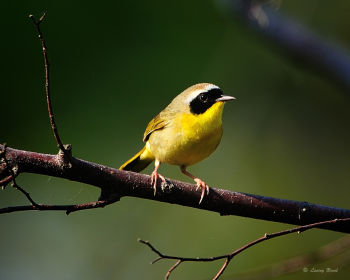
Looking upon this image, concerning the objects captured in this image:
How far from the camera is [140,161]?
Answer: 4.55 metres

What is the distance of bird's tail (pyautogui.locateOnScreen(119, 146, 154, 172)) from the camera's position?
451 cm

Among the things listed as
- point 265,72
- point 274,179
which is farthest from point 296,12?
point 274,179

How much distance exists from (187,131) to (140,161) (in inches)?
27.0

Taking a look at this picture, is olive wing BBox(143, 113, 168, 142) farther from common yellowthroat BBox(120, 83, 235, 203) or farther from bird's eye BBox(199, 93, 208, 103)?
bird's eye BBox(199, 93, 208, 103)

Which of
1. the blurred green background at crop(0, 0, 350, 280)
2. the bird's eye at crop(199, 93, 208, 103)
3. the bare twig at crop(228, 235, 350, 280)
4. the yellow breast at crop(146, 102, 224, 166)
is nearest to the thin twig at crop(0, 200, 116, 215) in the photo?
the yellow breast at crop(146, 102, 224, 166)

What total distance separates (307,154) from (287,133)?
0.40 m

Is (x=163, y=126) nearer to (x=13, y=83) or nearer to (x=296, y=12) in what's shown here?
(x=13, y=83)

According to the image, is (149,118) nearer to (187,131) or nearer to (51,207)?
(187,131)

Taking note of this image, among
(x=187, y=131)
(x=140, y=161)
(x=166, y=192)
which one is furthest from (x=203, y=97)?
(x=166, y=192)

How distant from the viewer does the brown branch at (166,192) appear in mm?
2695

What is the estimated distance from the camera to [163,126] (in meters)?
4.32

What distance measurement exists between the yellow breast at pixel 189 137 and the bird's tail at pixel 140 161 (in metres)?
0.24

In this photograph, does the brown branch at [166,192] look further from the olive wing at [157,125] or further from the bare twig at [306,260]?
the olive wing at [157,125]

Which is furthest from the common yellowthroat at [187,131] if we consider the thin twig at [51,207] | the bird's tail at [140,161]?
the thin twig at [51,207]
